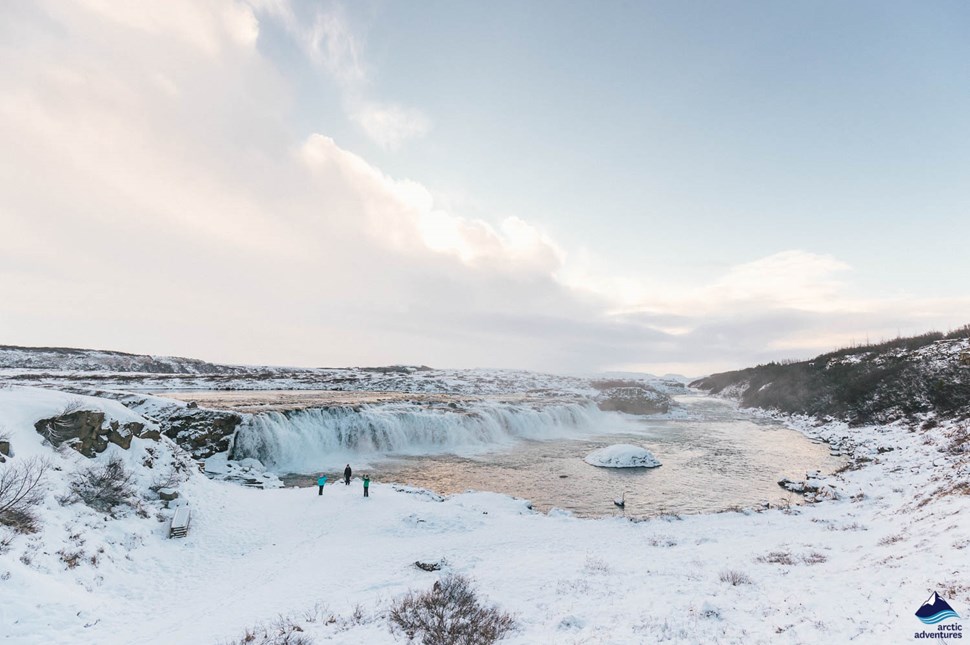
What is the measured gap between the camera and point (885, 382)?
45.1 metres

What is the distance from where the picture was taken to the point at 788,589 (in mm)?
10430

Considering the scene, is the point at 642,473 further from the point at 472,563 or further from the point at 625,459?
the point at 472,563

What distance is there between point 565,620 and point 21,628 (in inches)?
428

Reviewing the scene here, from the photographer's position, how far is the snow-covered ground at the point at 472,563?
8852mm

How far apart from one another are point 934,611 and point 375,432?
116 feet

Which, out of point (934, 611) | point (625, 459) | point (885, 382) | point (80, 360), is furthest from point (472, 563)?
point (80, 360)

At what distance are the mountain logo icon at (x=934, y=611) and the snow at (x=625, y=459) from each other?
25.1m

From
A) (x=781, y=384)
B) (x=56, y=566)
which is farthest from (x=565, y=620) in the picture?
(x=781, y=384)

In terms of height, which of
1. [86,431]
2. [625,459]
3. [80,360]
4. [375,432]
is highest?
[80,360]

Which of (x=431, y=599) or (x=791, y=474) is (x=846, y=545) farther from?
(x=791, y=474)

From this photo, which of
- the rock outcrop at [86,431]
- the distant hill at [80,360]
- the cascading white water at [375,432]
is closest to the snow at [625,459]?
the cascading white water at [375,432]

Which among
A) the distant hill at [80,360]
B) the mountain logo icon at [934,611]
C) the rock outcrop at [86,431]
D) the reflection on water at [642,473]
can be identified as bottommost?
the reflection on water at [642,473]

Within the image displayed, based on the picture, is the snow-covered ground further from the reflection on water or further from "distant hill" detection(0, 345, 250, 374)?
"distant hill" detection(0, 345, 250, 374)

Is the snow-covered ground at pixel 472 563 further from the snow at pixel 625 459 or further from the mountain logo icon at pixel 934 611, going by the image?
the snow at pixel 625 459
